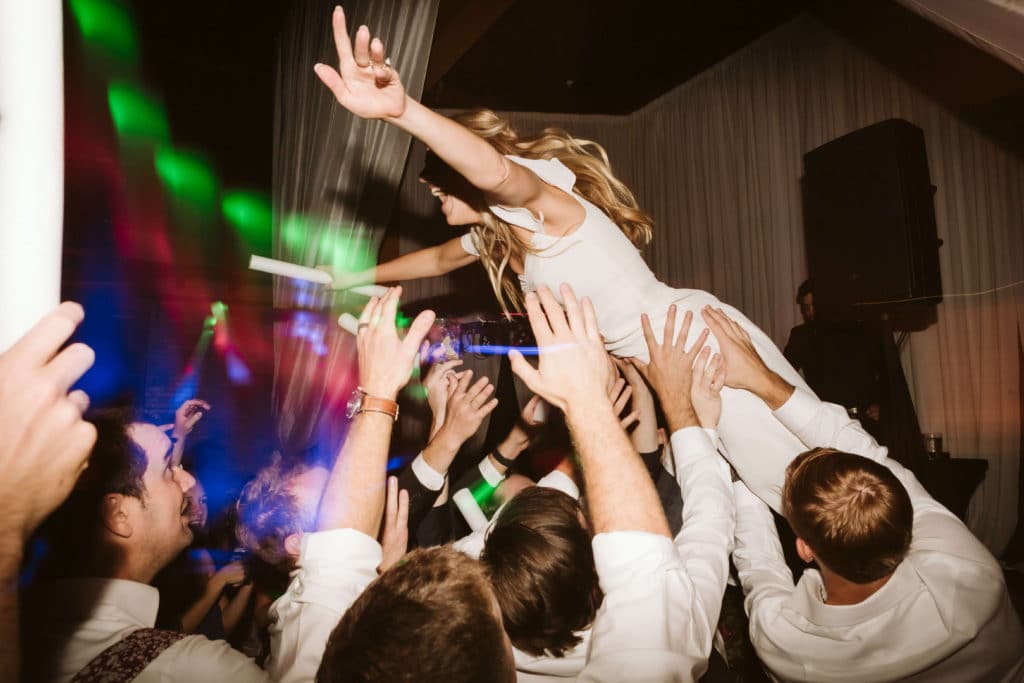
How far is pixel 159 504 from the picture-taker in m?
1.43

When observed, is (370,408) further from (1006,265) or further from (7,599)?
(1006,265)

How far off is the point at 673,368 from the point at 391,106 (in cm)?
90

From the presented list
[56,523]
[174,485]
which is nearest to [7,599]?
[56,523]

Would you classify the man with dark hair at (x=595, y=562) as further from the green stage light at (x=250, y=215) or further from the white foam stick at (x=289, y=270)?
the green stage light at (x=250, y=215)

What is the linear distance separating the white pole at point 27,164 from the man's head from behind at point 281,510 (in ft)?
4.13

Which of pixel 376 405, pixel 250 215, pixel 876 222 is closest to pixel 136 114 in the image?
pixel 250 215

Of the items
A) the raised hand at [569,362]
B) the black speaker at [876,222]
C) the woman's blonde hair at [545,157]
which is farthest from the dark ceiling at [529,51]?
the raised hand at [569,362]

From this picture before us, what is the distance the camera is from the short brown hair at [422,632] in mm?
675

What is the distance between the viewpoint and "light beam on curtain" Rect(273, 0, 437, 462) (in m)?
1.72

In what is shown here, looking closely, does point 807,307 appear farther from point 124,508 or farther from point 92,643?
point 92,643

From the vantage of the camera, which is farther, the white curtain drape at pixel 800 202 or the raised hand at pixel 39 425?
the white curtain drape at pixel 800 202

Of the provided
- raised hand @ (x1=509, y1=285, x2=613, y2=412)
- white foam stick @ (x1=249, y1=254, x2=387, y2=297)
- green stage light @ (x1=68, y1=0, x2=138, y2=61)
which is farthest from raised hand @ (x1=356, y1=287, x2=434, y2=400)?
green stage light @ (x1=68, y1=0, x2=138, y2=61)

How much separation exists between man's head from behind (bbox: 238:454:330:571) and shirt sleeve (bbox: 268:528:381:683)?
0.65m

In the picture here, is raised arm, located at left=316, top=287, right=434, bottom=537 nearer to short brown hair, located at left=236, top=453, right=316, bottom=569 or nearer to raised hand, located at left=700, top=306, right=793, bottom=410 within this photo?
short brown hair, located at left=236, top=453, right=316, bottom=569
